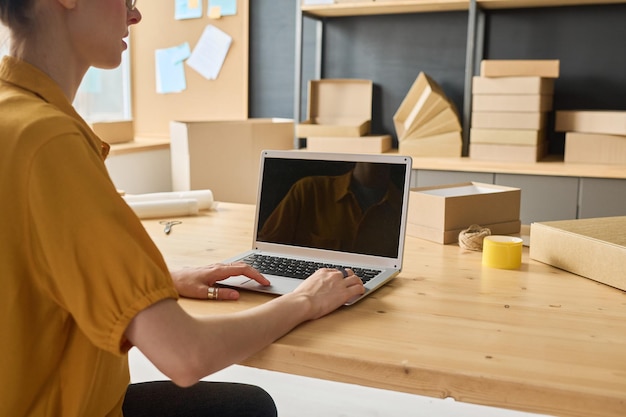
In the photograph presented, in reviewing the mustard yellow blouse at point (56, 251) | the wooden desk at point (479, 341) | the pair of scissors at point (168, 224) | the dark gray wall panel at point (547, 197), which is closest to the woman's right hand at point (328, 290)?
the wooden desk at point (479, 341)

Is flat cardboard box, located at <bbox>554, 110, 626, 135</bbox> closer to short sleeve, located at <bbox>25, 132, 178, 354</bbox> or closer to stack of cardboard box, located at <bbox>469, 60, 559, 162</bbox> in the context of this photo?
stack of cardboard box, located at <bbox>469, 60, 559, 162</bbox>

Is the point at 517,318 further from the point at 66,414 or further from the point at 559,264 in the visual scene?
the point at 66,414

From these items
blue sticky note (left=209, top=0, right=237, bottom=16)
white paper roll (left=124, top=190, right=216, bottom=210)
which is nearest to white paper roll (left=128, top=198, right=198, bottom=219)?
white paper roll (left=124, top=190, right=216, bottom=210)

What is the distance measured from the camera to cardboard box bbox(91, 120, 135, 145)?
3285mm

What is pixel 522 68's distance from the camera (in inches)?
111

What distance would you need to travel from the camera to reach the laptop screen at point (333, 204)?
4.31ft

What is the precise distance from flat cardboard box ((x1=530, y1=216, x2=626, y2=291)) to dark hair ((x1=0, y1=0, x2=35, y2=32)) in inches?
40.4

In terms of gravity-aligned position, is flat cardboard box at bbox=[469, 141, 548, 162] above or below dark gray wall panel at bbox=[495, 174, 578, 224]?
above

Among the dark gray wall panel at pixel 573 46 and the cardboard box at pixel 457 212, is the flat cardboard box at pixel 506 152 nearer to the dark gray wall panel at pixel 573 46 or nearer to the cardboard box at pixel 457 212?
the dark gray wall panel at pixel 573 46

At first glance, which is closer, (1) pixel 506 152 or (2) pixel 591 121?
(2) pixel 591 121

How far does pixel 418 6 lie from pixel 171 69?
1461mm

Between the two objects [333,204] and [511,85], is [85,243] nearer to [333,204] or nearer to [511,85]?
[333,204]

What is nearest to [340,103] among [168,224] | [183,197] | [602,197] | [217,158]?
[217,158]

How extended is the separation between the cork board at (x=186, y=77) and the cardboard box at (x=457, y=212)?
7.10 ft
